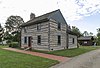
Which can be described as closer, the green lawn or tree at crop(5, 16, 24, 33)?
the green lawn

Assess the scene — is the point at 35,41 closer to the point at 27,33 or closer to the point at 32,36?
the point at 32,36

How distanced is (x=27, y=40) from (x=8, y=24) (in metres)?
40.3

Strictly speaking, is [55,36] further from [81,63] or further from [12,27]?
[12,27]

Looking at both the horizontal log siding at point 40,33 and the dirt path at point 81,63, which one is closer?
the dirt path at point 81,63

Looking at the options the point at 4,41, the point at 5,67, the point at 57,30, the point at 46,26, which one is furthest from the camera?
the point at 4,41

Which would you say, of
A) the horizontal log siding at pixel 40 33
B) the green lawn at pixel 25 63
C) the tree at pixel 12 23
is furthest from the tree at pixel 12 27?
the green lawn at pixel 25 63

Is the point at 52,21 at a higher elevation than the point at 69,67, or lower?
higher

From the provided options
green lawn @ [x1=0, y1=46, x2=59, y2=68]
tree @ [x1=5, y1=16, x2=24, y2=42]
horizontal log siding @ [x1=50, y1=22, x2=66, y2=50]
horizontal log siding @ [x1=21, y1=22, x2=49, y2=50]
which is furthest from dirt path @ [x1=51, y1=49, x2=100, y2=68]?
tree @ [x1=5, y1=16, x2=24, y2=42]

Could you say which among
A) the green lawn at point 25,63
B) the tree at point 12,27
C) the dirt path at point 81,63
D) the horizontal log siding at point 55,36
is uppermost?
the tree at point 12,27

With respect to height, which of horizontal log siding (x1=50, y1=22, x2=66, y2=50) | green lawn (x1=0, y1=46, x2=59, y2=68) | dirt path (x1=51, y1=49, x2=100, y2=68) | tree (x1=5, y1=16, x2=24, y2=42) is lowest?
dirt path (x1=51, y1=49, x2=100, y2=68)

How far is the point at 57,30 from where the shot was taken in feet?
79.8

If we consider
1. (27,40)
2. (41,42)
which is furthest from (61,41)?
(27,40)

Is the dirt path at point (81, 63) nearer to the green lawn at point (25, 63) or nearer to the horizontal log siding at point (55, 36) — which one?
the green lawn at point (25, 63)

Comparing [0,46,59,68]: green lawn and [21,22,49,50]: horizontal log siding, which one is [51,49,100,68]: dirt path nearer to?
[0,46,59,68]: green lawn
